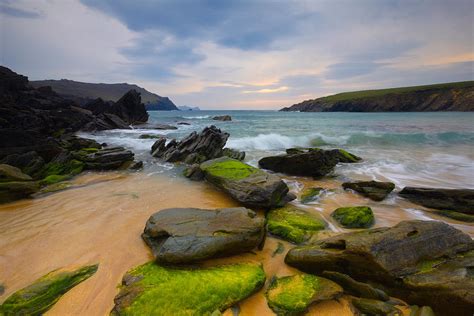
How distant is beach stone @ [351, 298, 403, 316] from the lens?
10.9ft

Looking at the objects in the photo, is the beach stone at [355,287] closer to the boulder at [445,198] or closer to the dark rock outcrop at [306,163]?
the boulder at [445,198]

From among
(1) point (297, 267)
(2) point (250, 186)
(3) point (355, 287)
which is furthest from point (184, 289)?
(2) point (250, 186)

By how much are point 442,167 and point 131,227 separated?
14654mm

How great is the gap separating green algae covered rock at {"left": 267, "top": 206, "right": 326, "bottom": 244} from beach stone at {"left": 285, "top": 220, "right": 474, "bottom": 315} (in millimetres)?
895

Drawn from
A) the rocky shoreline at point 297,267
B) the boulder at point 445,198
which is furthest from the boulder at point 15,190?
the boulder at point 445,198

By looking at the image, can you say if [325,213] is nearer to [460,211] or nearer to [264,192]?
[264,192]

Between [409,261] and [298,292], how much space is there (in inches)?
69.6

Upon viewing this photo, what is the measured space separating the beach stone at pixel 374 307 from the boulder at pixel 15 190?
9.53 metres

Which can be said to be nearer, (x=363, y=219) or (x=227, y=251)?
(x=227, y=251)

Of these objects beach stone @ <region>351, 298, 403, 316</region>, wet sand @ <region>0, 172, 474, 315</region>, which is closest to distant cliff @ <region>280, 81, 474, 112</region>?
wet sand @ <region>0, 172, 474, 315</region>

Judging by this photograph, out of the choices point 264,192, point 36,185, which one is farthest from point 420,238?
point 36,185

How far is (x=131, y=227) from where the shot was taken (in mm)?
5910

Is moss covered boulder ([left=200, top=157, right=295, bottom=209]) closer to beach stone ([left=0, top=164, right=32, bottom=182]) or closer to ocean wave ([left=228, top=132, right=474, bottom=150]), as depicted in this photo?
beach stone ([left=0, top=164, right=32, bottom=182])

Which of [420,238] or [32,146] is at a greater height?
[32,146]
